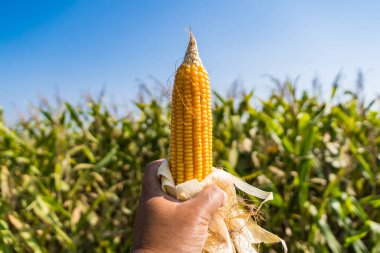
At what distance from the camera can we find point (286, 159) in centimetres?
351

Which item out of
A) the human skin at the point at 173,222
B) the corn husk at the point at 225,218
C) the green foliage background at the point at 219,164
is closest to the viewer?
the human skin at the point at 173,222

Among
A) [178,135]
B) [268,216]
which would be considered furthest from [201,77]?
[268,216]

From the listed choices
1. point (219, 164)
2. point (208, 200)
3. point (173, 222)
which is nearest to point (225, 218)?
point (208, 200)

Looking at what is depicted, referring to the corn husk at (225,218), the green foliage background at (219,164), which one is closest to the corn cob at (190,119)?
the corn husk at (225,218)

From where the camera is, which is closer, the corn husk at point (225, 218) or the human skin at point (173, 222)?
the human skin at point (173, 222)

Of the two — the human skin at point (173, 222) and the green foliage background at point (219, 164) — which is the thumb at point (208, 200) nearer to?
the human skin at point (173, 222)

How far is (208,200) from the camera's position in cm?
138

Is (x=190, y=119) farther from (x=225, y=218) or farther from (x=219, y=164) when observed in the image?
(x=219, y=164)

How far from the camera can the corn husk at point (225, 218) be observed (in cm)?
150

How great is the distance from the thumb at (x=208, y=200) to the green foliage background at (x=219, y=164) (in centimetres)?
177

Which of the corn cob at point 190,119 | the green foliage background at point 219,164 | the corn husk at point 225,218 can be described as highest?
the corn cob at point 190,119

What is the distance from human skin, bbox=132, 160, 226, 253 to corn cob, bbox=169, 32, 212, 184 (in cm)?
15

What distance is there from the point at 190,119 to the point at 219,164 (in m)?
1.80

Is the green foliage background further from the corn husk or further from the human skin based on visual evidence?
the human skin
